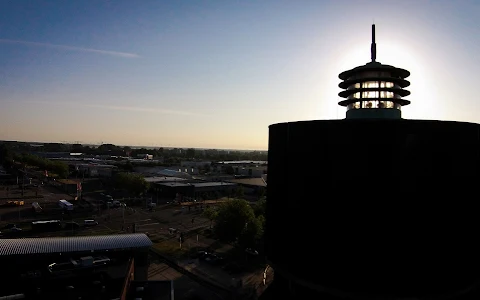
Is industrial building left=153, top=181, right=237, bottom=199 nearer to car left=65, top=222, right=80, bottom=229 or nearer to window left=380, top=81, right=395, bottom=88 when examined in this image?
car left=65, top=222, right=80, bottom=229

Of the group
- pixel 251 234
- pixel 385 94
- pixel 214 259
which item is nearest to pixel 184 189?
pixel 251 234

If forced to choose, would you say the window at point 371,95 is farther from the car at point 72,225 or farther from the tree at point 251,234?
the car at point 72,225

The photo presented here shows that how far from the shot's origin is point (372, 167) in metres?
7.07

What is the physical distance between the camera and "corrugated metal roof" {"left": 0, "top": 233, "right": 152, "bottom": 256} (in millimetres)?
19214

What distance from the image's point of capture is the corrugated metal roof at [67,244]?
756 inches

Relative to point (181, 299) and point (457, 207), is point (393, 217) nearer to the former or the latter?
point (457, 207)

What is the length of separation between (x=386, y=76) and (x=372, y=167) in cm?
407

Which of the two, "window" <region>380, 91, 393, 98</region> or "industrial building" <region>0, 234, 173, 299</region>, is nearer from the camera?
"window" <region>380, 91, 393, 98</region>

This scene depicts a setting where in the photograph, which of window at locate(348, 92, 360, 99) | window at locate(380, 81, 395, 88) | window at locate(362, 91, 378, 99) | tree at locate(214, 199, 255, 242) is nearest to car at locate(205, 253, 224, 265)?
tree at locate(214, 199, 255, 242)

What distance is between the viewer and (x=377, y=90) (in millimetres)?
9961

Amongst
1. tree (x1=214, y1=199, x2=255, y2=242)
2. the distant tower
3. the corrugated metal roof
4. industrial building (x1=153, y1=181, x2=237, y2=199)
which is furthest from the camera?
industrial building (x1=153, y1=181, x2=237, y2=199)

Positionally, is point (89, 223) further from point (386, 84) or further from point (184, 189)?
point (386, 84)

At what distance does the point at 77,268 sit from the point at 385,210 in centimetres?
1662

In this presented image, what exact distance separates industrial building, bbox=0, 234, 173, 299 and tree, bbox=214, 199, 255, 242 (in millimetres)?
6784
